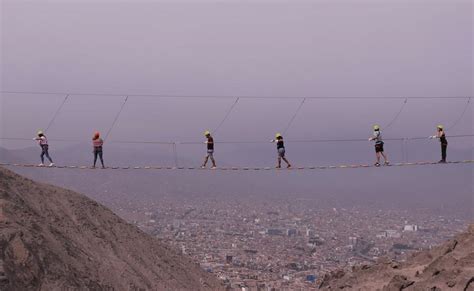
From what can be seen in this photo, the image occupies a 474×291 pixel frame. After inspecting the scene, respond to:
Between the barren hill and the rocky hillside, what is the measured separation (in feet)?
49.7

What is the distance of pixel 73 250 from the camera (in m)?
43.5

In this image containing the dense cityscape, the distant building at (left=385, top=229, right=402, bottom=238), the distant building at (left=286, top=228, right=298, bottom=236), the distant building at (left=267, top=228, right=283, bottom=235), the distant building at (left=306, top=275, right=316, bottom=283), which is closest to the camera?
the distant building at (left=306, top=275, right=316, bottom=283)

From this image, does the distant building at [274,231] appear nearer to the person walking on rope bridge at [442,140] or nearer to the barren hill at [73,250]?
the barren hill at [73,250]

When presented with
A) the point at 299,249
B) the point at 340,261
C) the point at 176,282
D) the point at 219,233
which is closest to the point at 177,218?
the point at 219,233

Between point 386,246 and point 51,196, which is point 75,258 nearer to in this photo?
point 51,196

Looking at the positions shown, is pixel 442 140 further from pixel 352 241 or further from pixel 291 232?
pixel 291 232

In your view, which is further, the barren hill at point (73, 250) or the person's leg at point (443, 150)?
the barren hill at point (73, 250)

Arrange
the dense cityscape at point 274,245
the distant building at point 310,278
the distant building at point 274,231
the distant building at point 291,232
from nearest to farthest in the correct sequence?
the distant building at point 310,278
the dense cityscape at point 274,245
the distant building at point 274,231
the distant building at point 291,232

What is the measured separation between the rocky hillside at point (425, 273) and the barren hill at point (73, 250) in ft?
49.7

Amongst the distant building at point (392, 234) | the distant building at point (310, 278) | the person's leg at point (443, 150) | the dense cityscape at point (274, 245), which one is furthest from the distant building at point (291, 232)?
the person's leg at point (443, 150)

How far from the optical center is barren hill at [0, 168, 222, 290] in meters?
35.7

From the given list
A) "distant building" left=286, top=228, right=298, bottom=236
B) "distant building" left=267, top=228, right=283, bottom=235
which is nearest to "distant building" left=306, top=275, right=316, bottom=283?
"distant building" left=286, top=228, right=298, bottom=236

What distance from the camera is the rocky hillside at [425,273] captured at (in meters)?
36.3

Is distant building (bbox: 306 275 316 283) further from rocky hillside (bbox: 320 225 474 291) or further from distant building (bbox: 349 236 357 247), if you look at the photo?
distant building (bbox: 349 236 357 247)
